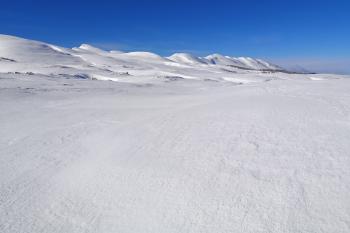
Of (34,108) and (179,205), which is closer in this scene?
(179,205)

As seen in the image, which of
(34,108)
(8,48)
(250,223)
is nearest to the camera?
(250,223)

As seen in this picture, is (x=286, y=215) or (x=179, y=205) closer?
(x=286, y=215)

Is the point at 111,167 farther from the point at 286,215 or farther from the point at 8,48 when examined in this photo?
the point at 8,48

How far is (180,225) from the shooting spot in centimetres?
385

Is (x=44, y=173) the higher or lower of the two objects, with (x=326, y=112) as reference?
lower

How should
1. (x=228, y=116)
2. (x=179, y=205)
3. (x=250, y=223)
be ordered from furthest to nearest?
(x=228, y=116) → (x=179, y=205) → (x=250, y=223)


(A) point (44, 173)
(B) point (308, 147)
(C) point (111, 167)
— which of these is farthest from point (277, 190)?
(A) point (44, 173)

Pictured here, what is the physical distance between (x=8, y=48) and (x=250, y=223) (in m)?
82.1

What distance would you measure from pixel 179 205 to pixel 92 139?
3749 mm

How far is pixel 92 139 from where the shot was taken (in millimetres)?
7410

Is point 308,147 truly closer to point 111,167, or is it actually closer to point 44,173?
point 111,167

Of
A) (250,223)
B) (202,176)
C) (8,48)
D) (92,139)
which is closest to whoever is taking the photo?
(250,223)

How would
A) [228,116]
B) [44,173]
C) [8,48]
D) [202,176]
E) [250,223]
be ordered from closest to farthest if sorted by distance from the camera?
[250,223] → [202,176] → [44,173] → [228,116] → [8,48]

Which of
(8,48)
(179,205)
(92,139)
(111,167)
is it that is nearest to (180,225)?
(179,205)
